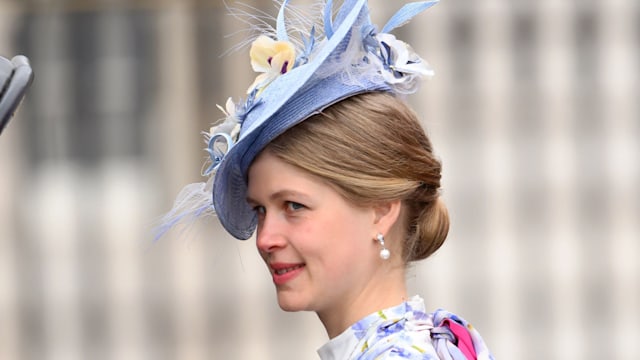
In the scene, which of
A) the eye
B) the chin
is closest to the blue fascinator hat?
the eye

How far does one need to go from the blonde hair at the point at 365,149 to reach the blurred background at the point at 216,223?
409 centimetres

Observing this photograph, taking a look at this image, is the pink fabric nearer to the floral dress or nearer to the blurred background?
the floral dress

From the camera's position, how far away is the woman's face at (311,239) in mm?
2094

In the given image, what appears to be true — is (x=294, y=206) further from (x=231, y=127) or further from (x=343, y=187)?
(x=231, y=127)

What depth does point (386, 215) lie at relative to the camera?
216cm

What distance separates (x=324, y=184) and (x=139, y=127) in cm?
446

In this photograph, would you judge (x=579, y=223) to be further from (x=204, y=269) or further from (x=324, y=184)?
(x=324, y=184)

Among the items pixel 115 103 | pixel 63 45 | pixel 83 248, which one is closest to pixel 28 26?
pixel 63 45

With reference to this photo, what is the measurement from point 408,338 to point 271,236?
0.95 feet

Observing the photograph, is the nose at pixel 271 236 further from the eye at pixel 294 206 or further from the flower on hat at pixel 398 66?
the flower on hat at pixel 398 66

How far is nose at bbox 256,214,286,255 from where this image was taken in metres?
2.11

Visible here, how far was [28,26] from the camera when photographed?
6.43 m

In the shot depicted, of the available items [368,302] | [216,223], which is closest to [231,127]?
[368,302]

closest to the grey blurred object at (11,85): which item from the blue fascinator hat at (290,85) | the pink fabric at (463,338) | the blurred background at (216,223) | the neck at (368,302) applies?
the blue fascinator hat at (290,85)
